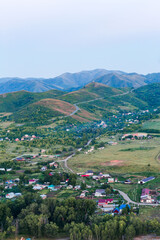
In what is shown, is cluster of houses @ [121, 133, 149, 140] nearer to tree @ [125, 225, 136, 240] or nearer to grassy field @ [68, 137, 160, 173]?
grassy field @ [68, 137, 160, 173]

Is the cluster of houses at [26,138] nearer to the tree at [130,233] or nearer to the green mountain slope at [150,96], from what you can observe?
the tree at [130,233]

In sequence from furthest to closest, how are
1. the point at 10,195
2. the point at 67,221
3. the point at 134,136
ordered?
the point at 134,136 < the point at 10,195 < the point at 67,221

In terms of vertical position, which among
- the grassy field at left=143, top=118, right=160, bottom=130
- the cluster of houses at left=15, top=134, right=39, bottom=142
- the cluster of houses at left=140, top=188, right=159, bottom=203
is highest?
the grassy field at left=143, top=118, right=160, bottom=130

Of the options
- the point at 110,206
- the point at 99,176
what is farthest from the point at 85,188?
the point at 110,206

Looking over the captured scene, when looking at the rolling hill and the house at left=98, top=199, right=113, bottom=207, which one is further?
the rolling hill

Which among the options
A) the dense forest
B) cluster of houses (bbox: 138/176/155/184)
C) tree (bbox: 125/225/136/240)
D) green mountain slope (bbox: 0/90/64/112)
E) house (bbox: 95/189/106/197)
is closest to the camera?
tree (bbox: 125/225/136/240)

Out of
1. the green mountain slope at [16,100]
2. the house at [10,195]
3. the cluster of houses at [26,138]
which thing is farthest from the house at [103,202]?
the green mountain slope at [16,100]

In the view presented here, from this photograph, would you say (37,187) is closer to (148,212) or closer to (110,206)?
(110,206)

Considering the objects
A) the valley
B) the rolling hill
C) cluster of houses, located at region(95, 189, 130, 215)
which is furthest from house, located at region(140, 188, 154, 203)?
the rolling hill

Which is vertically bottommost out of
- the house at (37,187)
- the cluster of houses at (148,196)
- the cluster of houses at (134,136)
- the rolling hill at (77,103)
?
the house at (37,187)
